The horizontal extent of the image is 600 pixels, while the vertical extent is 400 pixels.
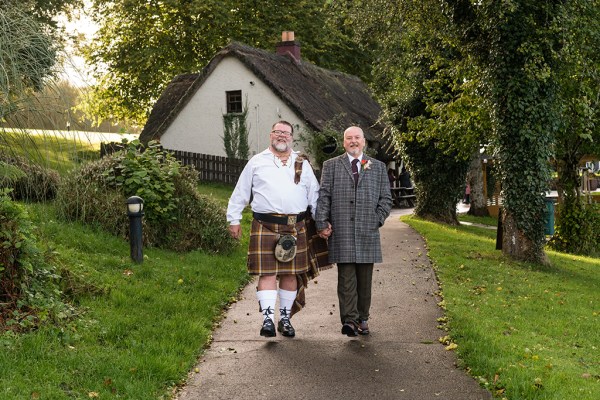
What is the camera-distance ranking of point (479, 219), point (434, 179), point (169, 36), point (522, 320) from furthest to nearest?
point (169, 36), point (479, 219), point (434, 179), point (522, 320)

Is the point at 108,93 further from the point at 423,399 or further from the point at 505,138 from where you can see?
the point at 423,399

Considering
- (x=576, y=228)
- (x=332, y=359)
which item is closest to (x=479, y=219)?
(x=576, y=228)

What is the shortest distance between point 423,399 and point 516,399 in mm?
686

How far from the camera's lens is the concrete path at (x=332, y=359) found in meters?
6.66

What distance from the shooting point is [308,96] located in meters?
33.9

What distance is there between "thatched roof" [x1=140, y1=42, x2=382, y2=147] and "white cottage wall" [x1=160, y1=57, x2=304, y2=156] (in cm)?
30

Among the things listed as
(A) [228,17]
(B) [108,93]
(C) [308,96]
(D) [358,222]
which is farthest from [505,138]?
(B) [108,93]

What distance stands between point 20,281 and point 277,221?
2.45 metres

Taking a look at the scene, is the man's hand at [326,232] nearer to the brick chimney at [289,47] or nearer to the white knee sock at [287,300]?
the white knee sock at [287,300]

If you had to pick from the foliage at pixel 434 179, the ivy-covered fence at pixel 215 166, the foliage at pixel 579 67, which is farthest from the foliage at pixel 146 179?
the ivy-covered fence at pixel 215 166

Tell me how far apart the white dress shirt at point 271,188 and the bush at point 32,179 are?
1.77 meters

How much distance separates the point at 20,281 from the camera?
306 inches

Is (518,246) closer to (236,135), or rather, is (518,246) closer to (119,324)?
(119,324)

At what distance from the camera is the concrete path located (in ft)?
21.9
